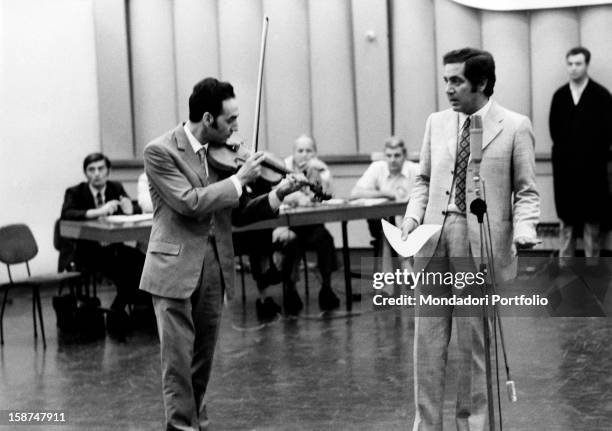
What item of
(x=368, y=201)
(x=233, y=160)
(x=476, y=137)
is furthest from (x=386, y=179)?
(x=476, y=137)

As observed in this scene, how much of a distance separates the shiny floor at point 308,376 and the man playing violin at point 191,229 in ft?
2.25

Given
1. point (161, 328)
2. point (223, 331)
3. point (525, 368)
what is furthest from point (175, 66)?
point (161, 328)

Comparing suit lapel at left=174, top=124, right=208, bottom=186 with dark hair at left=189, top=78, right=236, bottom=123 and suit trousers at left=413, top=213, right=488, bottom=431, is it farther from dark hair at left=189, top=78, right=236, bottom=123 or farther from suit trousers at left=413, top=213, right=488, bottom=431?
suit trousers at left=413, top=213, right=488, bottom=431

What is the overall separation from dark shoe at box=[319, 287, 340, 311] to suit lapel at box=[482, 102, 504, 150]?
3.87m

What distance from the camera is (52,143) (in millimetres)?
9375

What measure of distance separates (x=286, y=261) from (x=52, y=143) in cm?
275

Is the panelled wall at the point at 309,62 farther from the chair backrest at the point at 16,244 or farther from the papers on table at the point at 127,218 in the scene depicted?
the papers on table at the point at 127,218

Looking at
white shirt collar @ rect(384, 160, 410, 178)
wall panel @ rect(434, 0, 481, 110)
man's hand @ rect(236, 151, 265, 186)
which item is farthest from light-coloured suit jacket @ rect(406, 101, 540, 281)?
wall panel @ rect(434, 0, 481, 110)

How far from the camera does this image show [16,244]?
708cm

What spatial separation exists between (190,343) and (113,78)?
5917mm

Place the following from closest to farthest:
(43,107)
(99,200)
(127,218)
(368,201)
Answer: (127,218), (99,200), (368,201), (43,107)

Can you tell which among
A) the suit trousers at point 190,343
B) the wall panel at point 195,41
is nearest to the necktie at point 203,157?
the suit trousers at point 190,343

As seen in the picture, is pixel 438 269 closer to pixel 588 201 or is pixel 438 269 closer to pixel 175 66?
pixel 588 201

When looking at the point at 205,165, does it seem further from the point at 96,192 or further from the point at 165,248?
the point at 96,192
